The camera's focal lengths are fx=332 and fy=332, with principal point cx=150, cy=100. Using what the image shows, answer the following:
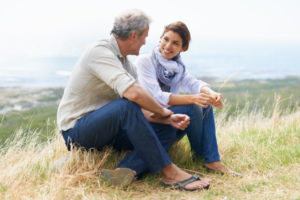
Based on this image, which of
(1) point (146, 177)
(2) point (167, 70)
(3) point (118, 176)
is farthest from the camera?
(2) point (167, 70)

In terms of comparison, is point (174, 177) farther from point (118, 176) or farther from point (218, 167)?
point (218, 167)

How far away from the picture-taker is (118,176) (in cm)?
237

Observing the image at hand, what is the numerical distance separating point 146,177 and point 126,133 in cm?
49

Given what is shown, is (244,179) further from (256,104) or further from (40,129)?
(256,104)

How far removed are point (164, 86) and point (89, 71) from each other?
81cm

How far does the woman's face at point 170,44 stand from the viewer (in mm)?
2808

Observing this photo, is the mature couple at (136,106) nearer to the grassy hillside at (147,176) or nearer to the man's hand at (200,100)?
the man's hand at (200,100)

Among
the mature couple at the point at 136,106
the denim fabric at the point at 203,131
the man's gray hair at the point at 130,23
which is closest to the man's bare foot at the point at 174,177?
the mature couple at the point at 136,106

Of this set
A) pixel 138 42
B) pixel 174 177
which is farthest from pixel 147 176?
pixel 138 42

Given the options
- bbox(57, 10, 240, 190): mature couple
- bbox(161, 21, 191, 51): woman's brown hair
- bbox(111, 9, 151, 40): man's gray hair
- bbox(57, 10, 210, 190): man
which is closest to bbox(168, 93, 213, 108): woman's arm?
bbox(57, 10, 240, 190): mature couple

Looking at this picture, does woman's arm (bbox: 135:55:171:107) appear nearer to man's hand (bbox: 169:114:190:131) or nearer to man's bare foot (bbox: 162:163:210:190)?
man's hand (bbox: 169:114:190:131)

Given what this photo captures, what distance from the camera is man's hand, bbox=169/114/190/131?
8.05 feet

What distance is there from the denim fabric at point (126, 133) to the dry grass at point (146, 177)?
5.9 inches

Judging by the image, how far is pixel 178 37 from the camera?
2814 mm
